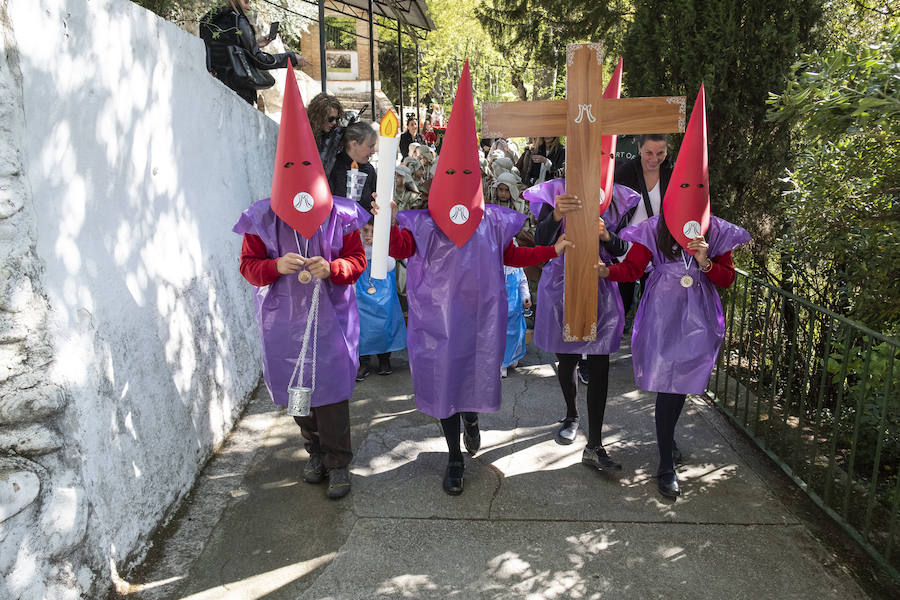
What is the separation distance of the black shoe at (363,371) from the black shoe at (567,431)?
64.1 inches

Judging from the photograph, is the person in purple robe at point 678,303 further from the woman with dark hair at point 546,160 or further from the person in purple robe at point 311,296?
the woman with dark hair at point 546,160

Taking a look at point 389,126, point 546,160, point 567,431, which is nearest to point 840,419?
point 567,431

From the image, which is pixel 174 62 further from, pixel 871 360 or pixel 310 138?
pixel 871 360

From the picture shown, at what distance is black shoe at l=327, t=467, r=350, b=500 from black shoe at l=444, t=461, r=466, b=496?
488 millimetres

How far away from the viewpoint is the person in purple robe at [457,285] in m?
3.17

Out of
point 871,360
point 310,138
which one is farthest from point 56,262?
point 871,360

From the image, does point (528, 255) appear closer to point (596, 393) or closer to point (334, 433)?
point (596, 393)

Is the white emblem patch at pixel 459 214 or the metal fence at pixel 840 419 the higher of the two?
the white emblem patch at pixel 459 214

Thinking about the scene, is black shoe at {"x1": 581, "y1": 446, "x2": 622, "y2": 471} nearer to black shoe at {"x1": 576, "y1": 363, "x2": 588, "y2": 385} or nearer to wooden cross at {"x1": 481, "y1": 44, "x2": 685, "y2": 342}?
wooden cross at {"x1": 481, "y1": 44, "x2": 685, "y2": 342}

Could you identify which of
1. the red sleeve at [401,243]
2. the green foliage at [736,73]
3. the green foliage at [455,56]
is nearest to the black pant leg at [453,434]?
the red sleeve at [401,243]

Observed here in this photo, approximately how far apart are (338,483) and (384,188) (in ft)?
4.92

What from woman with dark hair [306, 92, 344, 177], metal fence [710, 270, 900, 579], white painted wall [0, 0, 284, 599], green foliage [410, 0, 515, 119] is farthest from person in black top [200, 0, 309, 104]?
green foliage [410, 0, 515, 119]

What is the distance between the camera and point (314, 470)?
3.55m

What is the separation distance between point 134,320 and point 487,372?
5.25 feet
